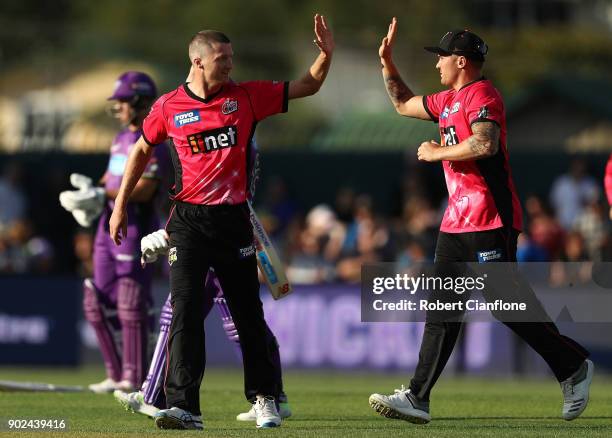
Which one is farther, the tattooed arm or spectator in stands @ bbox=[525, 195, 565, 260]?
spectator in stands @ bbox=[525, 195, 565, 260]

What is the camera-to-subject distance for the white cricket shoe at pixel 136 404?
34.0 feet

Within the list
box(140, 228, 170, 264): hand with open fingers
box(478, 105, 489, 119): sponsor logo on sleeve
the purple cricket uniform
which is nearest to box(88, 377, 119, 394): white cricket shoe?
the purple cricket uniform

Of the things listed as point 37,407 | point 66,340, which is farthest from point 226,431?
point 66,340

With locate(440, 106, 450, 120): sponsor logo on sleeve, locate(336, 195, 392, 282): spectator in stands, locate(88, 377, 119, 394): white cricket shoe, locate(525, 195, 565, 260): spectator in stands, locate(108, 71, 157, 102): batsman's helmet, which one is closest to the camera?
locate(440, 106, 450, 120): sponsor logo on sleeve

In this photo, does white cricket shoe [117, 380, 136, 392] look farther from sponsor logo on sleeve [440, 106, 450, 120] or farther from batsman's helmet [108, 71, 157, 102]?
sponsor logo on sleeve [440, 106, 450, 120]

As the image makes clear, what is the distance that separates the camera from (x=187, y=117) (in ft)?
31.5

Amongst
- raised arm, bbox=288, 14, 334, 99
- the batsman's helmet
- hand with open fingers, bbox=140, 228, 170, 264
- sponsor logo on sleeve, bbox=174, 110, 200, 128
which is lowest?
hand with open fingers, bbox=140, 228, 170, 264

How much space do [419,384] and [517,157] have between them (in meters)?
14.8

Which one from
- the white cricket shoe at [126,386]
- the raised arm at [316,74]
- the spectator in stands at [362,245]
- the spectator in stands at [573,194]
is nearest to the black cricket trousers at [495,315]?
the raised arm at [316,74]

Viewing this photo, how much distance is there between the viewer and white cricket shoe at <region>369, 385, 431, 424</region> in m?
9.91

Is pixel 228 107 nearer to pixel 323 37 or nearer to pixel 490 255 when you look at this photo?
pixel 323 37

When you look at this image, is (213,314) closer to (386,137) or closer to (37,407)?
(37,407)

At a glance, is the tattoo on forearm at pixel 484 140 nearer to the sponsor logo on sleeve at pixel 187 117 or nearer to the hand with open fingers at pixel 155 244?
the sponsor logo on sleeve at pixel 187 117

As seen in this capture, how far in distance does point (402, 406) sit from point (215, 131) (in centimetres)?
222
